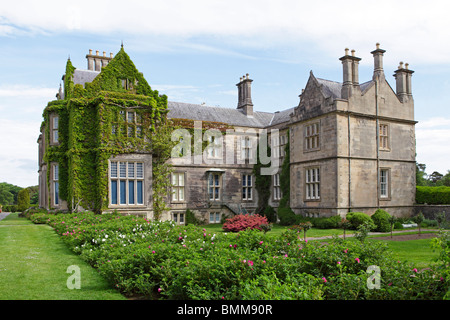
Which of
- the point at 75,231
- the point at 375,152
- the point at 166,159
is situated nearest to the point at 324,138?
the point at 375,152

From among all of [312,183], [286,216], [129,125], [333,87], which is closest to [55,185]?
[129,125]

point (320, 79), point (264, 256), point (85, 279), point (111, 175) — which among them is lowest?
point (85, 279)

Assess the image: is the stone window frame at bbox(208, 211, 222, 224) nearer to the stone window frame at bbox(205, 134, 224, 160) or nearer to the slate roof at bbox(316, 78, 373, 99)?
the stone window frame at bbox(205, 134, 224, 160)

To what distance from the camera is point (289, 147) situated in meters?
29.8

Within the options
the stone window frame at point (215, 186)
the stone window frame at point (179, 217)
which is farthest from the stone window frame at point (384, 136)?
the stone window frame at point (179, 217)

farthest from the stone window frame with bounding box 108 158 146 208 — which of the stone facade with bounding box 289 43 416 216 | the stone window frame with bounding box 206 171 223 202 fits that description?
the stone facade with bounding box 289 43 416 216

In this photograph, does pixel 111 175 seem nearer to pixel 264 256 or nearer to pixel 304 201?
pixel 304 201

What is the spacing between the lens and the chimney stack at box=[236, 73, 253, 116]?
117 ft

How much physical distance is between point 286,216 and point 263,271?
70.9 ft

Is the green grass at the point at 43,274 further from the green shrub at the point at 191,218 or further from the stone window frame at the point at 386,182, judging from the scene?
the stone window frame at the point at 386,182

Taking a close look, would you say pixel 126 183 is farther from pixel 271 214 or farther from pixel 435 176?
pixel 435 176

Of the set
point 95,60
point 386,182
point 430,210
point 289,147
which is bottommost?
point 430,210
